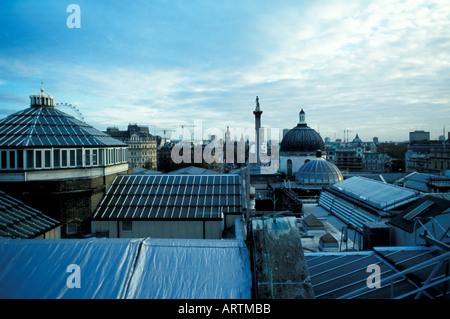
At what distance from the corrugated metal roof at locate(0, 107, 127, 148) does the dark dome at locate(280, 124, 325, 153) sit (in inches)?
1792

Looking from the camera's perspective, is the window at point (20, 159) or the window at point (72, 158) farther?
the window at point (72, 158)

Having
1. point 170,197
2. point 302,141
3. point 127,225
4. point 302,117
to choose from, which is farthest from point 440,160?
point 127,225

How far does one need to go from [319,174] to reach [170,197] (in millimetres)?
30693

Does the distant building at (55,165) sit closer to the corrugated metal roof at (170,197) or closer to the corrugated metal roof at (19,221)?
the corrugated metal roof at (19,221)

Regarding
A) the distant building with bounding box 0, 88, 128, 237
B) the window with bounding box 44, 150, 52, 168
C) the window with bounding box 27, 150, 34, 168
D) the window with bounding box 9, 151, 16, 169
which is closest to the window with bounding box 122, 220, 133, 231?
the distant building with bounding box 0, 88, 128, 237

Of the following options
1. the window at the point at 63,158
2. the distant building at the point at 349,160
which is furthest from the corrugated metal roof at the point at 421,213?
the distant building at the point at 349,160

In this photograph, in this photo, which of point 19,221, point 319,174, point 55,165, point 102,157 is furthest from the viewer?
point 319,174

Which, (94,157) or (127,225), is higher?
(94,157)

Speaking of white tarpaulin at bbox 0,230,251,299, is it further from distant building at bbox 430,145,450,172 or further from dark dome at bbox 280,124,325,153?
distant building at bbox 430,145,450,172

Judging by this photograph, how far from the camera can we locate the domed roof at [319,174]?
39.1m

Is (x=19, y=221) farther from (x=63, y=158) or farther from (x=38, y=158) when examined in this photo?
(x=63, y=158)

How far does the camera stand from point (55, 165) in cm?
1337

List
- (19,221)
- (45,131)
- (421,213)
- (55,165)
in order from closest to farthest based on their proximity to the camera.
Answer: (19,221) < (421,213) < (55,165) < (45,131)
